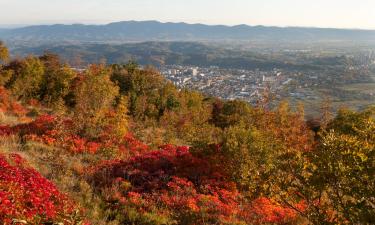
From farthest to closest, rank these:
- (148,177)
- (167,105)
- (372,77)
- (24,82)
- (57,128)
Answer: (372,77), (167,105), (24,82), (57,128), (148,177)

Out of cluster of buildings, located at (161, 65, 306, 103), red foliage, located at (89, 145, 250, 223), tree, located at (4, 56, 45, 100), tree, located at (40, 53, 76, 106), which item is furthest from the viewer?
cluster of buildings, located at (161, 65, 306, 103)

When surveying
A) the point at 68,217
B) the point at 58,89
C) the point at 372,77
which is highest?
the point at 68,217

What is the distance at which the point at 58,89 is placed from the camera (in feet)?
164

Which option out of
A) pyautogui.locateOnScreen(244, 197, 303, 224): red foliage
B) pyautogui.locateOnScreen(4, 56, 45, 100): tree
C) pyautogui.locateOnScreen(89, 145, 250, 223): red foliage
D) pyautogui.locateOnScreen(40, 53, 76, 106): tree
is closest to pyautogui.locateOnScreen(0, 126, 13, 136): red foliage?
pyautogui.locateOnScreen(89, 145, 250, 223): red foliage

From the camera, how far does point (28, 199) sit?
10.9 meters

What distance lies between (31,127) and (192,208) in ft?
43.8

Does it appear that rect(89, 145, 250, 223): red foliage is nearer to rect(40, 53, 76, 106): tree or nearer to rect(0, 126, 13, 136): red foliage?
rect(0, 126, 13, 136): red foliage

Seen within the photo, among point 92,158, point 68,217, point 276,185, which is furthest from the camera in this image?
point 92,158

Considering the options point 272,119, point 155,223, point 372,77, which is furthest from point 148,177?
point 372,77

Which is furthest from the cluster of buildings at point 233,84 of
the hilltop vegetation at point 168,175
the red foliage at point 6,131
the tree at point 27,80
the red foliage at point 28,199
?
the red foliage at point 28,199

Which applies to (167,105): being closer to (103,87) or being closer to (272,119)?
(272,119)

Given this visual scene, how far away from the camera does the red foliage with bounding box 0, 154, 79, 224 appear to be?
374 inches

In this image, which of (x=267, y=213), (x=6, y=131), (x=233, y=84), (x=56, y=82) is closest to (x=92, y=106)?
(x=6, y=131)

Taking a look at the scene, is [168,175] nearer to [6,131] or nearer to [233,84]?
[6,131]
